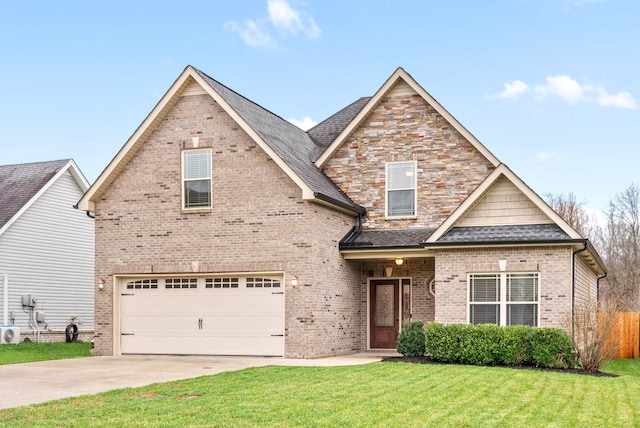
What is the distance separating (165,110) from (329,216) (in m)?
5.32

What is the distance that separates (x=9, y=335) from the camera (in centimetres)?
2594

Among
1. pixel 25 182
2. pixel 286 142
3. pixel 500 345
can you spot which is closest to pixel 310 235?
pixel 286 142

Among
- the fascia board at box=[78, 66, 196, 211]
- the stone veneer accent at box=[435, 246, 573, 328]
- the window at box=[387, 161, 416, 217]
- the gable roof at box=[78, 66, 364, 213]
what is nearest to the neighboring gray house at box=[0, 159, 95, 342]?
the fascia board at box=[78, 66, 196, 211]

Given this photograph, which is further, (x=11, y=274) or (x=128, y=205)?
(x=11, y=274)

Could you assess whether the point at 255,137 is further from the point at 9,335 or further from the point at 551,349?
the point at 9,335

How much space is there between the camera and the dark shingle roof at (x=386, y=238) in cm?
2075

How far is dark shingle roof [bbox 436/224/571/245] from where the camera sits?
60.7 feet

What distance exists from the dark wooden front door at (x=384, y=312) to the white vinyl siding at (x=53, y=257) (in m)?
13.3

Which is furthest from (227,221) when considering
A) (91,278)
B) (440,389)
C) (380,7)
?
(91,278)

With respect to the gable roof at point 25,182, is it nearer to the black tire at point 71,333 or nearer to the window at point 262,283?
the black tire at point 71,333

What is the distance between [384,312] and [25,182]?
15.5 m

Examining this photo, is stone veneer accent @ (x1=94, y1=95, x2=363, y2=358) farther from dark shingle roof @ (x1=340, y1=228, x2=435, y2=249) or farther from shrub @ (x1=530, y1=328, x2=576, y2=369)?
shrub @ (x1=530, y1=328, x2=576, y2=369)

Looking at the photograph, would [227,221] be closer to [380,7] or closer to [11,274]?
[380,7]

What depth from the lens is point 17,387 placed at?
44.9ft
